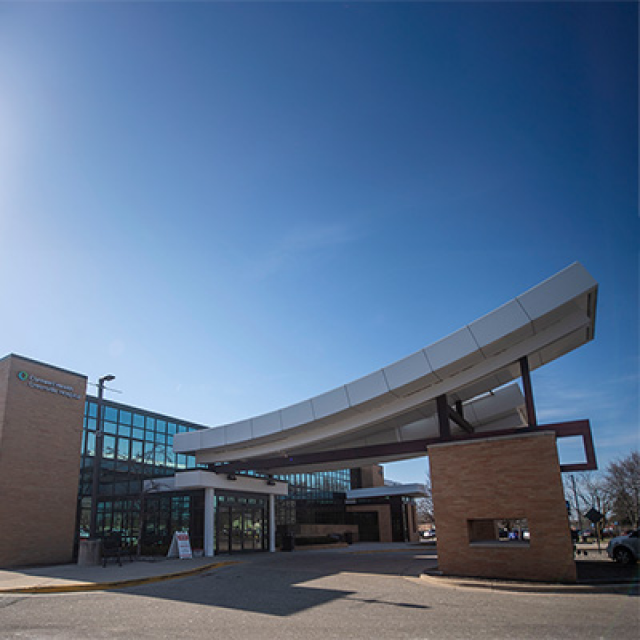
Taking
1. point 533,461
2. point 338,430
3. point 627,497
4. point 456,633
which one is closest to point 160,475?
point 338,430

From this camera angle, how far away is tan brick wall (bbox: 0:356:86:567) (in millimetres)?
20016

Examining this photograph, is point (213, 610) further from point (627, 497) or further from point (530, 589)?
point (627, 497)

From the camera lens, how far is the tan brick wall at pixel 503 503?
42.4 feet

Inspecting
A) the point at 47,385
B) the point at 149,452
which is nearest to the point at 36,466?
the point at 47,385

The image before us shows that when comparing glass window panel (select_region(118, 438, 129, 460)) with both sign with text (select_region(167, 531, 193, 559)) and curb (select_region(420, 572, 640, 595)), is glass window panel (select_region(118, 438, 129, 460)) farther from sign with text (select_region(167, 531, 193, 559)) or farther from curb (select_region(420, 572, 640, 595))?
curb (select_region(420, 572, 640, 595))

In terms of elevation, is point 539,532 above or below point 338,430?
below

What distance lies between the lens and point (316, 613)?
9.35 m

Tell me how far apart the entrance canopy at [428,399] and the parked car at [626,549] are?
5.06m

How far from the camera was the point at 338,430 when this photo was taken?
18.8 m

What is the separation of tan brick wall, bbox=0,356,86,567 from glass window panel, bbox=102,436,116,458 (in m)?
2.61

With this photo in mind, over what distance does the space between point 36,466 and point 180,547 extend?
6744 millimetres

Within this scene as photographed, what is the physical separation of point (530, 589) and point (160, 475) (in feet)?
68.1

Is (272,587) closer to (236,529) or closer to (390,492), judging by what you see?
(236,529)

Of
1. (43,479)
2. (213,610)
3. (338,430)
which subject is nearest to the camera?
(213,610)
